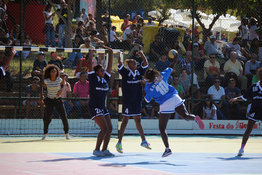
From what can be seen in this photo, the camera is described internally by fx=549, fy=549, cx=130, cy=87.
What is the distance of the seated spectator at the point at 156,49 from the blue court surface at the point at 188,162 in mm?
6301

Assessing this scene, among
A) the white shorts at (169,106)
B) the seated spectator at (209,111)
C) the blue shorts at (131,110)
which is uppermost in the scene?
the white shorts at (169,106)

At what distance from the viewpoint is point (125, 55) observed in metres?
18.4

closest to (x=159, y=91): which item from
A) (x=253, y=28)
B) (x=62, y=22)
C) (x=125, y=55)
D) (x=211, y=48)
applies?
(x=125, y=55)

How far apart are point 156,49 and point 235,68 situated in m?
2.79

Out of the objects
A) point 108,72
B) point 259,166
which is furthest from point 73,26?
point 259,166

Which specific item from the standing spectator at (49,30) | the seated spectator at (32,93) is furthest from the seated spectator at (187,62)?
the seated spectator at (32,93)

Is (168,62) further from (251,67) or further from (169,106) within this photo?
(169,106)

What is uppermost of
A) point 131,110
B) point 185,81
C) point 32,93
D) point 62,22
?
point 62,22

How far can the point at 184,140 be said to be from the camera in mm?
15969

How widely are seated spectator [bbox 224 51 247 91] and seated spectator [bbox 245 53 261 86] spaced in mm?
181

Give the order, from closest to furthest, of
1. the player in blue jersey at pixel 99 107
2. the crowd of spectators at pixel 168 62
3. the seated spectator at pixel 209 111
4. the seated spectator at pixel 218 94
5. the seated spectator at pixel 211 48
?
the player in blue jersey at pixel 99 107 < the crowd of spectators at pixel 168 62 < the seated spectator at pixel 209 111 < the seated spectator at pixel 218 94 < the seated spectator at pixel 211 48

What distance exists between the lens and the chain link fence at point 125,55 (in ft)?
58.3

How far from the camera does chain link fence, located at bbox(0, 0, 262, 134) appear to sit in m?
17.8

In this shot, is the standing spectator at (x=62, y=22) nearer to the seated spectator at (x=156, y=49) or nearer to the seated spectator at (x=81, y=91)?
the seated spectator at (x=81, y=91)
